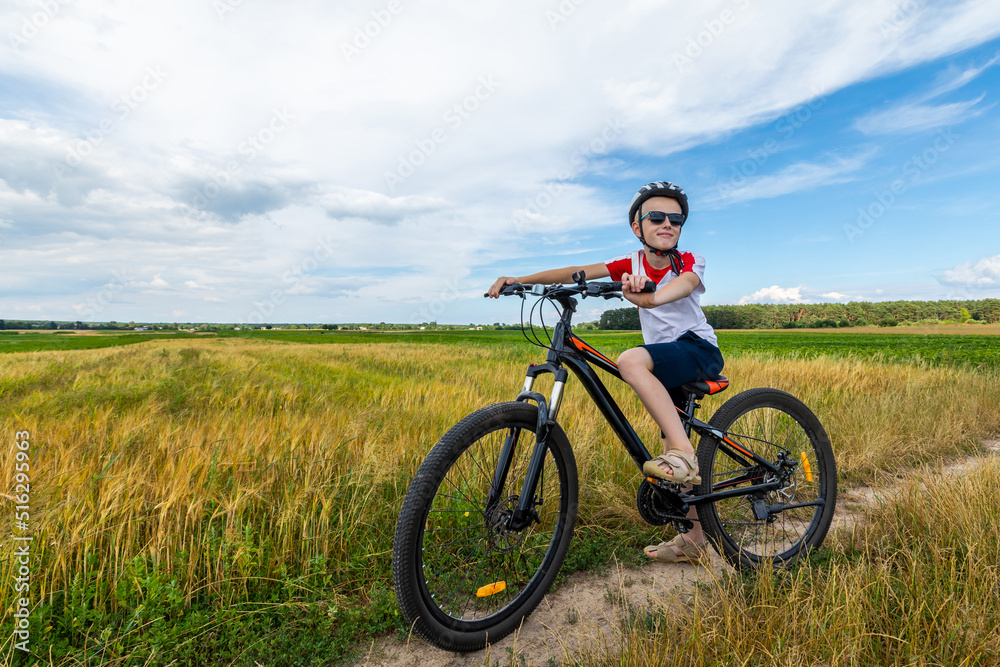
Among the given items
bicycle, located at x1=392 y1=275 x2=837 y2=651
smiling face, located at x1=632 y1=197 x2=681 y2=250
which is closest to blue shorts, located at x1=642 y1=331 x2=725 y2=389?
bicycle, located at x1=392 y1=275 x2=837 y2=651

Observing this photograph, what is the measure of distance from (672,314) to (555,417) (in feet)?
3.75

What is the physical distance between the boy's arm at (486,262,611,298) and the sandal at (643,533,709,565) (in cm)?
191

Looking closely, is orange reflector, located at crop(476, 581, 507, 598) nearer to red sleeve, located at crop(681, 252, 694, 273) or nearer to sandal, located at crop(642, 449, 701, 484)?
sandal, located at crop(642, 449, 701, 484)

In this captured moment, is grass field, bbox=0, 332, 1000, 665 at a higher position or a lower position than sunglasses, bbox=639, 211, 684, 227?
lower

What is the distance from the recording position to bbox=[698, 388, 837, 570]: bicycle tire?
9.97ft

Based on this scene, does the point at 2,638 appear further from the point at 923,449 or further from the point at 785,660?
the point at 923,449

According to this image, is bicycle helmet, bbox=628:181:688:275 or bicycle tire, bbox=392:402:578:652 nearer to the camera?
bicycle tire, bbox=392:402:578:652

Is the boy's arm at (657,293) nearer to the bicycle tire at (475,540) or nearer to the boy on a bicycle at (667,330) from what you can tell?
the boy on a bicycle at (667,330)

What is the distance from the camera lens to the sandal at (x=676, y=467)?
101 inches

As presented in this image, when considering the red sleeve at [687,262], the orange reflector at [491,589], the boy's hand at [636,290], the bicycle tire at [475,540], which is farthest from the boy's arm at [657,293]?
the orange reflector at [491,589]

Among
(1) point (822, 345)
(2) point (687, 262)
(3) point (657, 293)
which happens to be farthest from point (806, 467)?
(1) point (822, 345)

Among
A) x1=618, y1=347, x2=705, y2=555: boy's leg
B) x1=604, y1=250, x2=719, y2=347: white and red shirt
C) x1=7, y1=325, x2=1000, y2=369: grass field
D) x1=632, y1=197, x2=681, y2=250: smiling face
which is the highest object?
x1=632, y1=197, x2=681, y2=250: smiling face

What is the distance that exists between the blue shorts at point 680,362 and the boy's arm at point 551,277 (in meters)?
0.64

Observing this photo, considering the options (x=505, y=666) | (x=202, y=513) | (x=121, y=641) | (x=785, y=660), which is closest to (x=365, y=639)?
(x=505, y=666)
